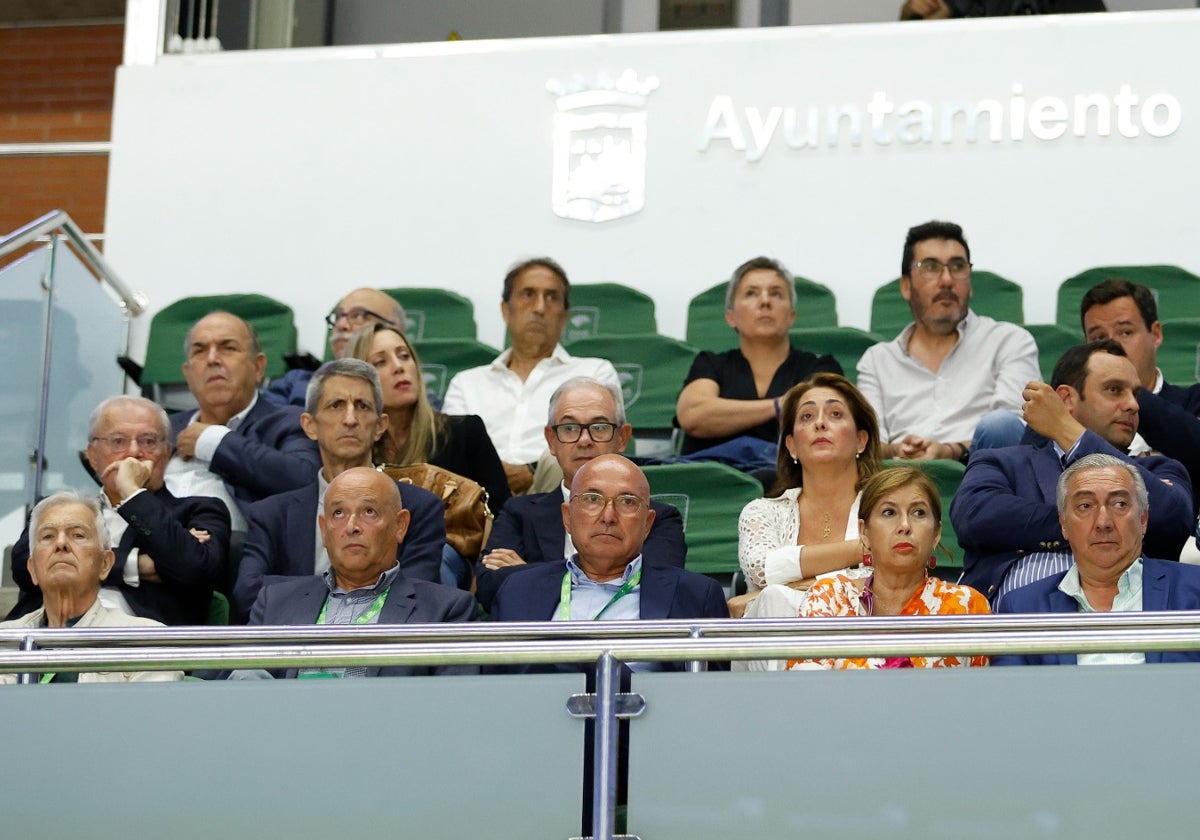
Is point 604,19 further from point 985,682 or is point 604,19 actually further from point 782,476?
point 985,682

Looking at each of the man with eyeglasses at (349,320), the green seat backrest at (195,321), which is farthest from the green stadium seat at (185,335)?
the man with eyeglasses at (349,320)

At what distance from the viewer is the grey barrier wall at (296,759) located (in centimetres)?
317

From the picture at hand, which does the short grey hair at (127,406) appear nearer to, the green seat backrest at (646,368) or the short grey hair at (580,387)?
the short grey hair at (580,387)

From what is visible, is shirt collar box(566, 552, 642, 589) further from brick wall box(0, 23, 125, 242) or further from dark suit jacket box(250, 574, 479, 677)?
brick wall box(0, 23, 125, 242)

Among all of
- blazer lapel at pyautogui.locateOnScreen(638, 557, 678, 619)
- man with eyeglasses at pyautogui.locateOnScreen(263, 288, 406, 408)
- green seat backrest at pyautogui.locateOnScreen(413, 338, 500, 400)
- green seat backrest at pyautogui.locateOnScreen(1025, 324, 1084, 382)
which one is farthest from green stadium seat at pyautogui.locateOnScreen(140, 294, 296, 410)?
blazer lapel at pyautogui.locateOnScreen(638, 557, 678, 619)

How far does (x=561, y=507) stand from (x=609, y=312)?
1935mm

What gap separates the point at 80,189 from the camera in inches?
371

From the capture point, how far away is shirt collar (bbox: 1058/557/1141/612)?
12.4 feet

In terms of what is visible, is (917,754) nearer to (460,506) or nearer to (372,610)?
(372,610)

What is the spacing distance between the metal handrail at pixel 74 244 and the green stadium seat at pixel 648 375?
61.2 inches

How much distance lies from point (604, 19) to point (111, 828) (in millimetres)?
6102

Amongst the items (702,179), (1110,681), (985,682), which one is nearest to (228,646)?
(985,682)

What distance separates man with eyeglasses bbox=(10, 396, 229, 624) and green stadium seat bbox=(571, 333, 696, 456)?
5.31 feet

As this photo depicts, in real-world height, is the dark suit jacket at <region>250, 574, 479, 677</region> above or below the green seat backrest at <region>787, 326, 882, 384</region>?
below
